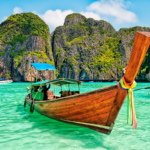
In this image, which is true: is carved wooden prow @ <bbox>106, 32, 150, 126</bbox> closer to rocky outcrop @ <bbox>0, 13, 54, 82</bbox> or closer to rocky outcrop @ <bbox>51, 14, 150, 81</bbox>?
rocky outcrop @ <bbox>51, 14, 150, 81</bbox>

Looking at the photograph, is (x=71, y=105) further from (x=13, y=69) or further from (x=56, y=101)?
(x=13, y=69)

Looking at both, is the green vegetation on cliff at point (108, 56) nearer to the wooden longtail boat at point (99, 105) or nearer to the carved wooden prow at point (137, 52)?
the wooden longtail boat at point (99, 105)

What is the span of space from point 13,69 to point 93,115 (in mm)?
97040

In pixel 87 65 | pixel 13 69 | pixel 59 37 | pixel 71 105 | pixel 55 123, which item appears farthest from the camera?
pixel 59 37

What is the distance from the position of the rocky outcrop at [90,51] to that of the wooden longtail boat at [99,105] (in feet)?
264

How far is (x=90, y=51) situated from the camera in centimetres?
10781

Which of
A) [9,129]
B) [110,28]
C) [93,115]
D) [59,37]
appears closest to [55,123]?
[9,129]

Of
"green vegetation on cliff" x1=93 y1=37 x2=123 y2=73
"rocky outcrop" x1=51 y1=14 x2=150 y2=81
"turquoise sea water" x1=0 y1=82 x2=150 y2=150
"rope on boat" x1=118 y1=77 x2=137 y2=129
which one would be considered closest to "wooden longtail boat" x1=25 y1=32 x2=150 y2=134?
"rope on boat" x1=118 y1=77 x2=137 y2=129

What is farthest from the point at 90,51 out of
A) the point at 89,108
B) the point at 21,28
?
the point at 89,108

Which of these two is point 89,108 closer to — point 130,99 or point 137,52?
point 130,99

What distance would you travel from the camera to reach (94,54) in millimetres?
108312

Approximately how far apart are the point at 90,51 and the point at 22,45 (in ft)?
153

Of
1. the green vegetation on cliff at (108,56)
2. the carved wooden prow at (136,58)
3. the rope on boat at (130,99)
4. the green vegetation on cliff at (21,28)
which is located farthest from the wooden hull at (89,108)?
the green vegetation on cliff at (21,28)

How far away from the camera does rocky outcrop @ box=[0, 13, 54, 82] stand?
308 feet
